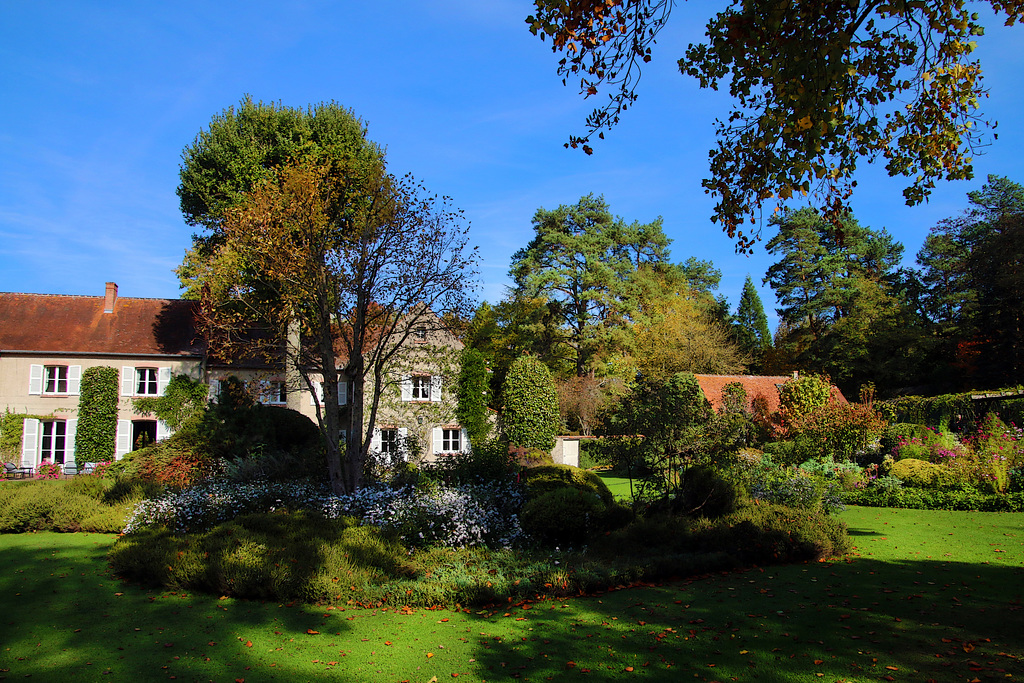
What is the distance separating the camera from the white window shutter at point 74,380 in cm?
2545

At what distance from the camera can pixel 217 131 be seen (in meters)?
23.0

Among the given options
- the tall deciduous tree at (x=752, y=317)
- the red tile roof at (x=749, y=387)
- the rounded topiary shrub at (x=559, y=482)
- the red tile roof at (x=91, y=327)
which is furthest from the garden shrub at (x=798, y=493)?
the tall deciduous tree at (x=752, y=317)

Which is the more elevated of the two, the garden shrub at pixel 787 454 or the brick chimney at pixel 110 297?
the brick chimney at pixel 110 297

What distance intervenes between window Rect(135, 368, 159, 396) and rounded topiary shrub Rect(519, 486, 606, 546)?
22.9 meters

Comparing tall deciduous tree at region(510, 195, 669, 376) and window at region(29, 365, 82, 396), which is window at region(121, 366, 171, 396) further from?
tall deciduous tree at region(510, 195, 669, 376)

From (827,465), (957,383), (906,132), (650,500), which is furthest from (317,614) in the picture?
(957,383)

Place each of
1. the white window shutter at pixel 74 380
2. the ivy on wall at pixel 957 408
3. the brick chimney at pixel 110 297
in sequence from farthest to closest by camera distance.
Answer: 1. the brick chimney at pixel 110 297
2. the white window shutter at pixel 74 380
3. the ivy on wall at pixel 957 408

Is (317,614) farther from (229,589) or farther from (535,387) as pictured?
(535,387)

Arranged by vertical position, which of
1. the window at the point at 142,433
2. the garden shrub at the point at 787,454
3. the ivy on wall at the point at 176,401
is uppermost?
the ivy on wall at the point at 176,401

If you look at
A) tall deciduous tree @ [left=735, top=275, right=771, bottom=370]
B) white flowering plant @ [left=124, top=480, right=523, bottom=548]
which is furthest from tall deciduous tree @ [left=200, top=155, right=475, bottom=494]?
tall deciduous tree @ [left=735, top=275, right=771, bottom=370]

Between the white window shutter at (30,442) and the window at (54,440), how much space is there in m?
0.23

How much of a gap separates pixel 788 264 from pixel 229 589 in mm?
43117

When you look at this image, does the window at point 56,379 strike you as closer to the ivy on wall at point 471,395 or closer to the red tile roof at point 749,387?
the ivy on wall at point 471,395

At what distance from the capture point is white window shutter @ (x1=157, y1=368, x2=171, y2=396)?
2642cm
